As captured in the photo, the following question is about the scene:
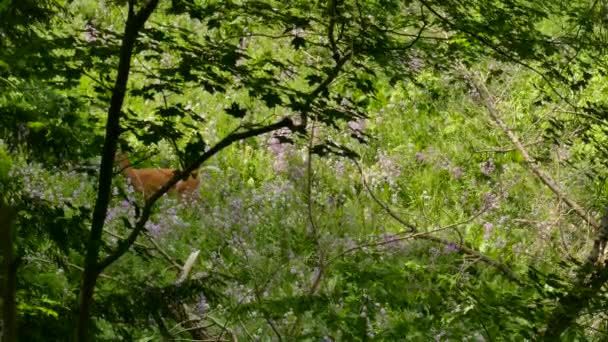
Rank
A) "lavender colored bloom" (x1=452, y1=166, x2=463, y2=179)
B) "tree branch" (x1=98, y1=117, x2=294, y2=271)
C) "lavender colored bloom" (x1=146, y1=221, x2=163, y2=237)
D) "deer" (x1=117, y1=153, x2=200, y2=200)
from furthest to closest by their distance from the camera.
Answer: "lavender colored bloom" (x1=452, y1=166, x2=463, y2=179), "deer" (x1=117, y1=153, x2=200, y2=200), "lavender colored bloom" (x1=146, y1=221, x2=163, y2=237), "tree branch" (x1=98, y1=117, x2=294, y2=271)

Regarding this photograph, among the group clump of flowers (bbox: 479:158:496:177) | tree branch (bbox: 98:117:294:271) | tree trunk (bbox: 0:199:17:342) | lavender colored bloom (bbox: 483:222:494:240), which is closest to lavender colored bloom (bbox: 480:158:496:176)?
clump of flowers (bbox: 479:158:496:177)

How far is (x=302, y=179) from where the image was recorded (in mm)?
6438

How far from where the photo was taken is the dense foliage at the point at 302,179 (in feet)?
9.11

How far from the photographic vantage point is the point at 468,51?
147 inches

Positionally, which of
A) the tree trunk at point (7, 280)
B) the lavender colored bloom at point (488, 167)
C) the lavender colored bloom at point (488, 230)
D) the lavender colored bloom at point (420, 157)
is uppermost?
the lavender colored bloom at point (420, 157)

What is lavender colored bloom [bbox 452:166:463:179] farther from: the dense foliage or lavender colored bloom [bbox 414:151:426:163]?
lavender colored bloom [bbox 414:151:426:163]

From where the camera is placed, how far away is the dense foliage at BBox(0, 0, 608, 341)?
109 inches

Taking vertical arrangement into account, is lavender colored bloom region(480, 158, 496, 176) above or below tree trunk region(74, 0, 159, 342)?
above

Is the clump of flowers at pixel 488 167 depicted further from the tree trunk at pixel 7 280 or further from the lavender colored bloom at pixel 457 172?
the tree trunk at pixel 7 280

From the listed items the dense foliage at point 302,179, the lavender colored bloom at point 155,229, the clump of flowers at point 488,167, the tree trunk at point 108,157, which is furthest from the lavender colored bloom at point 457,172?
the tree trunk at point 108,157

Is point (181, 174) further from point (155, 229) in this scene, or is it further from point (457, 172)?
point (457, 172)

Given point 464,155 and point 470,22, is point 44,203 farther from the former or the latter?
point 464,155

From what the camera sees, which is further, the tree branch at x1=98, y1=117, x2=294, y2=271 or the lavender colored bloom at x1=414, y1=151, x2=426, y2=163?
the lavender colored bloom at x1=414, y1=151, x2=426, y2=163

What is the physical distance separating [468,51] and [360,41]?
0.90m
